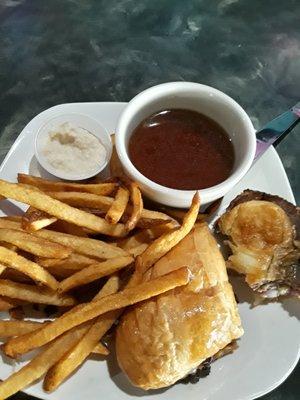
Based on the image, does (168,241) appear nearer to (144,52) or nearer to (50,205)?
(50,205)

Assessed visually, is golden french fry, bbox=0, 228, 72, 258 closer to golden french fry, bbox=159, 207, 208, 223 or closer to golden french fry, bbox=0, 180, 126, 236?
golden french fry, bbox=0, 180, 126, 236

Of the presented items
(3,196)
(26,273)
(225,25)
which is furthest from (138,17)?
(26,273)

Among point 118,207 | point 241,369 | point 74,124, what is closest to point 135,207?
point 118,207

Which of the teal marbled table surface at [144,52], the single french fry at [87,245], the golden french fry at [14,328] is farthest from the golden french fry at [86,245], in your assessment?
the teal marbled table surface at [144,52]

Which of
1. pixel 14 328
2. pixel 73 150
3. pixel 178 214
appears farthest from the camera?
pixel 73 150

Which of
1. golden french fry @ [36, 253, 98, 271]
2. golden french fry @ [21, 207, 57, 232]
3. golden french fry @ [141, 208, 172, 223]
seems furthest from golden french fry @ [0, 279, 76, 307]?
golden french fry @ [141, 208, 172, 223]

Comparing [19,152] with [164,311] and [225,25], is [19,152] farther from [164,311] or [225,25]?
[225,25]
